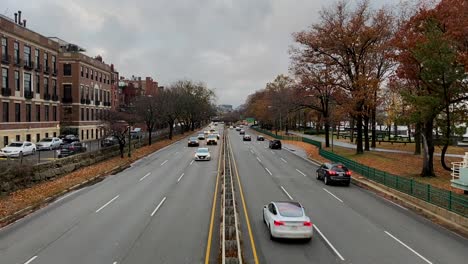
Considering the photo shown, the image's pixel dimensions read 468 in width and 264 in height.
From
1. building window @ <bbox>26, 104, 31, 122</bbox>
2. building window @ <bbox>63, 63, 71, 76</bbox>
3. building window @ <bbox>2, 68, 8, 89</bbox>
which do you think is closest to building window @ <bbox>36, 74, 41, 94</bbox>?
building window @ <bbox>26, 104, 31, 122</bbox>

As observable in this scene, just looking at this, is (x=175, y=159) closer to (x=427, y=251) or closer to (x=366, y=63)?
(x=366, y=63)

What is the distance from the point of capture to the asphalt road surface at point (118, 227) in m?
13.1

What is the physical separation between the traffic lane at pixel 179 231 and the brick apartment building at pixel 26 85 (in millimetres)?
32476

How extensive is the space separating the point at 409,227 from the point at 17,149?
1430 inches

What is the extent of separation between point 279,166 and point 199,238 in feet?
81.8

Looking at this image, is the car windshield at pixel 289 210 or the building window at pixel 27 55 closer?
the car windshield at pixel 289 210

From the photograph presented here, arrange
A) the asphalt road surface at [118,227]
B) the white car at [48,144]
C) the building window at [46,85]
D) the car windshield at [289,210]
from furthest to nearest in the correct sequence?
the building window at [46,85], the white car at [48,144], the car windshield at [289,210], the asphalt road surface at [118,227]

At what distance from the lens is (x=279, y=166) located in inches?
1543

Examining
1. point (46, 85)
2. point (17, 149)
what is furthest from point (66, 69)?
point (17, 149)

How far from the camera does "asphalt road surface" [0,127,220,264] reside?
514 inches

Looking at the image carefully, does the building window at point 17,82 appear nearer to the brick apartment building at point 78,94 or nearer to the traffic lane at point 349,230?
the brick apartment building at point 78,94

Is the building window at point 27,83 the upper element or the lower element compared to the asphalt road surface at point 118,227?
upper

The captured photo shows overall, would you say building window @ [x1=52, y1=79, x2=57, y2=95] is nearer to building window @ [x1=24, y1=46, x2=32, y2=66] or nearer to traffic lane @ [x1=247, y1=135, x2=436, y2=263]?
building window @ [x1=24, y1=46, x2=32, y2=66]

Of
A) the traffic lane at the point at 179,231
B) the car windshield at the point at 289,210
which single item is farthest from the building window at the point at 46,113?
the car windshield at the point at 289,210
